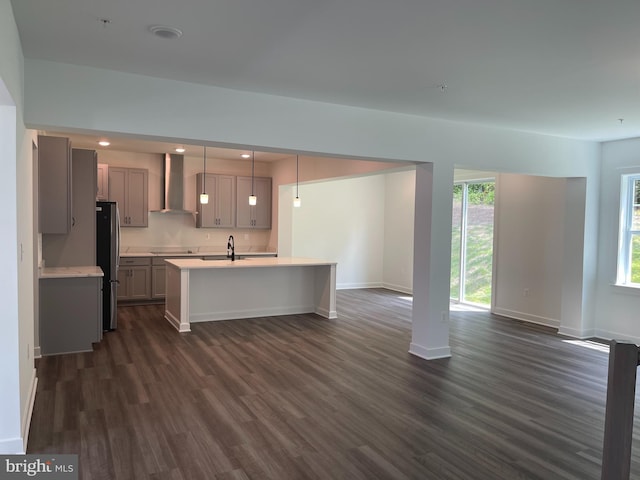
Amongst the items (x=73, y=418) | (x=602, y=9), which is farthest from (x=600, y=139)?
(x=73, y=418)

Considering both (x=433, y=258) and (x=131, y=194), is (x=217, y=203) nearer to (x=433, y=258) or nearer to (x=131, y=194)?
(x=131, y=194)

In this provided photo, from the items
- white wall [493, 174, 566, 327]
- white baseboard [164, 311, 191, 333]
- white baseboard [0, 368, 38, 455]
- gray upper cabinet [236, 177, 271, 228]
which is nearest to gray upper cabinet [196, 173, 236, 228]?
gray upper cabinet [236, 177, 271, 228]

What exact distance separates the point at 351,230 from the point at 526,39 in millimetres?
7623

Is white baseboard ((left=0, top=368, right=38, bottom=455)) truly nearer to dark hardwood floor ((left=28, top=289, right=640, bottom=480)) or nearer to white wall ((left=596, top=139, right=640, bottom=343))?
dark hardwood floor ((left=28, top=289, right=640, bottom=480))

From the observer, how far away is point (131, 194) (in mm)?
8047

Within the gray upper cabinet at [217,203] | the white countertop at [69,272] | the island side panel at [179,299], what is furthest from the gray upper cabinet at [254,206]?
the white countertop at [69,272]

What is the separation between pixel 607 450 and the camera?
1.60 m

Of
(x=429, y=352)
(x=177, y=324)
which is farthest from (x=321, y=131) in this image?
(x=177, y=324)

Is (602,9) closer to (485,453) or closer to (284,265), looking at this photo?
(485,453)

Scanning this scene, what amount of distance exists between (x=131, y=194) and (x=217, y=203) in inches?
59.7

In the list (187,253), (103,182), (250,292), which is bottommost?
(250,292)

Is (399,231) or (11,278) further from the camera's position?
(399,231)

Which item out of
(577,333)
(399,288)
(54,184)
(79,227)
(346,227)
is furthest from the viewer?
(346,227)

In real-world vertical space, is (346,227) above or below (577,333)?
above
